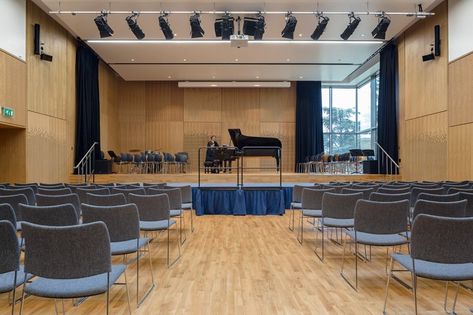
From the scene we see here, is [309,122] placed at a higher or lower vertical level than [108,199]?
higher

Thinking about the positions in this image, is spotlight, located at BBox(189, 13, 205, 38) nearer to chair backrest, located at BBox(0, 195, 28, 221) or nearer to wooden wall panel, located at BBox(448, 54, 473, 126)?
chair backrest, located at BBox(0, 195, 28, 221)

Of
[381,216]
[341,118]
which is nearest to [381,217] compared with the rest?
[381,216]

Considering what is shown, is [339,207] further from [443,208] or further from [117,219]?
[117,219]

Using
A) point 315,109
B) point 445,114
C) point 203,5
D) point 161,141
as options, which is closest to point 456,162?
point 445,114

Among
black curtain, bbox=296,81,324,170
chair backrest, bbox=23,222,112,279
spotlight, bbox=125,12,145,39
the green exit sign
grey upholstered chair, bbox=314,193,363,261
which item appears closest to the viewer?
chair backrest, bbox=23,222,112,279

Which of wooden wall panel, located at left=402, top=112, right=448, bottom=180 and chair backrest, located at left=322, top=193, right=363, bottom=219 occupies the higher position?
wooden wall panel, located at left=402, top=112, right=448, bottom=180

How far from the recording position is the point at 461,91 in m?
9.09

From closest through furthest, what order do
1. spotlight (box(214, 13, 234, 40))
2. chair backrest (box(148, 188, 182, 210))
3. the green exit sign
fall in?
chair backrest (box(148, 188, 182, 210)) < the green exit sign < spotlight (box(214, 13, 234, 40))

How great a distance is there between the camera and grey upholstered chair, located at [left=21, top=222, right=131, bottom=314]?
201cm

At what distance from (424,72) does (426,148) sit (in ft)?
7.49

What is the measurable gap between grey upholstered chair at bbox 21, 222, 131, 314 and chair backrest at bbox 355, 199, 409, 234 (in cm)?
218

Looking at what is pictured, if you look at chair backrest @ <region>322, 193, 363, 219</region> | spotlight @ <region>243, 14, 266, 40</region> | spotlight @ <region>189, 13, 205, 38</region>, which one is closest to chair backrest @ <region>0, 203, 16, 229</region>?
chair backrest @ <region>322, 193, 363, 219</region>

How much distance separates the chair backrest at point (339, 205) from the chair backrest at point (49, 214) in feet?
8.90

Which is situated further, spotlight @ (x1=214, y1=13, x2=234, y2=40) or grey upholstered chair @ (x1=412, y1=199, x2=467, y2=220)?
spotlight @ (x1=214, y1=13, x2=234, y2=40)
